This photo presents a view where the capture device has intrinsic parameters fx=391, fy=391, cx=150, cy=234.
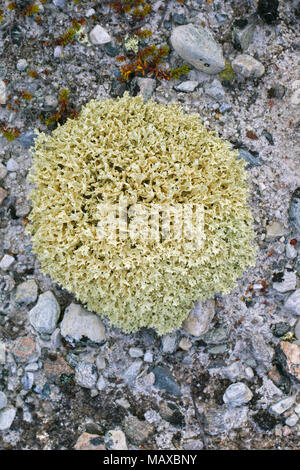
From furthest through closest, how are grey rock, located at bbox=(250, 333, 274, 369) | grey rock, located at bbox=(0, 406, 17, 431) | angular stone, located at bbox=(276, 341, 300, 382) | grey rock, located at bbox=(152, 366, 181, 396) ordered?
grey rock, located at bbox=(250, 333, 274, 369) < grey rock, located at bbox=(152, 366, 181, 396) < angular stone, located at bbox=(276, 341, 300, 382) < grey rock, located at bbox=(0, 406, 17, 431)

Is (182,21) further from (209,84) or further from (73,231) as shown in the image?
(73,231)

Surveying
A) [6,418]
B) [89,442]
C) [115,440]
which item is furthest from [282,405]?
[6,418]

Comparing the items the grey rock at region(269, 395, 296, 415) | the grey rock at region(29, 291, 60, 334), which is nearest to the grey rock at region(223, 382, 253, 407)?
the grey rock at region(269, 395, 296, 415)

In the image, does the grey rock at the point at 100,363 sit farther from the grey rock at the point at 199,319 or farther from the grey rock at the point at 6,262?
the grey rock at the point at 6,262

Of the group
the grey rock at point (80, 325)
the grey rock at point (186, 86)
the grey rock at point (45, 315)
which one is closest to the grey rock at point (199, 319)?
the grey rock at point (80, 325)

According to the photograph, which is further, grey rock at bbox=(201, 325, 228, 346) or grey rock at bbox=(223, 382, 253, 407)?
grey rock at bbox=(201, 325, 228, 346)

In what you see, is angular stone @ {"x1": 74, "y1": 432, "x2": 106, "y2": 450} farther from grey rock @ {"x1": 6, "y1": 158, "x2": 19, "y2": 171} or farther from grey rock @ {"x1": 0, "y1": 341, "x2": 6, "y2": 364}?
grey rock @ {"x1": 6, "y1": 158, "x2": 19, "y2": 171}
